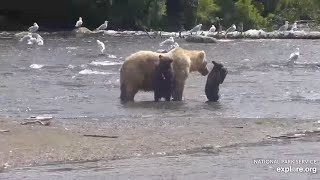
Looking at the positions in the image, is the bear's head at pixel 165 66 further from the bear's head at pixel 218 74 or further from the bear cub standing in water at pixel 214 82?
the bear's head at pixel 218 74

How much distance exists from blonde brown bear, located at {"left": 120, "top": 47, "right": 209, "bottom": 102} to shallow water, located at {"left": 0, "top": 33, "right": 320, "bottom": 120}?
0.28 meters

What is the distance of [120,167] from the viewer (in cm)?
960

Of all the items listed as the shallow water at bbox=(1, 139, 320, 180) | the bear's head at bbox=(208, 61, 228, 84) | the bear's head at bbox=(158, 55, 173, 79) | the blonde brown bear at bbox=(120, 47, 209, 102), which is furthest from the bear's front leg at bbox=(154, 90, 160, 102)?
the shallow water at bbox=(1, 139, 320, 180)

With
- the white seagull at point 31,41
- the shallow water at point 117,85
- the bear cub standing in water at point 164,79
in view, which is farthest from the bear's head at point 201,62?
the white seagull at point 31,41

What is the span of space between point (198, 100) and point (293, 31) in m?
29.9

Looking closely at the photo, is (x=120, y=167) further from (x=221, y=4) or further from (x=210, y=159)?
(x=221, y=4)

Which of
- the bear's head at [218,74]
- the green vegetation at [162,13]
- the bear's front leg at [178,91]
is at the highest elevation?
the bear's head at [218,74]

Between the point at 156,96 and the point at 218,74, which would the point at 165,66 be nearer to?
the point at 156,96

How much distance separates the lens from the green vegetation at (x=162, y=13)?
5297cm

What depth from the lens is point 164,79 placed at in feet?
53.6

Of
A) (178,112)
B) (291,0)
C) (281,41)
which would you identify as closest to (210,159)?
(178,112)

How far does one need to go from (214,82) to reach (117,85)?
3684 mm

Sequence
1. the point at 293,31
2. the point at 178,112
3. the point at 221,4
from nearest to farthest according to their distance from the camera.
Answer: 1. the point at 178,112
2. the point at 293,31
3. the point at 221,4

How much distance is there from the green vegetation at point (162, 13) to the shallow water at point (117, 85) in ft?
54.7
